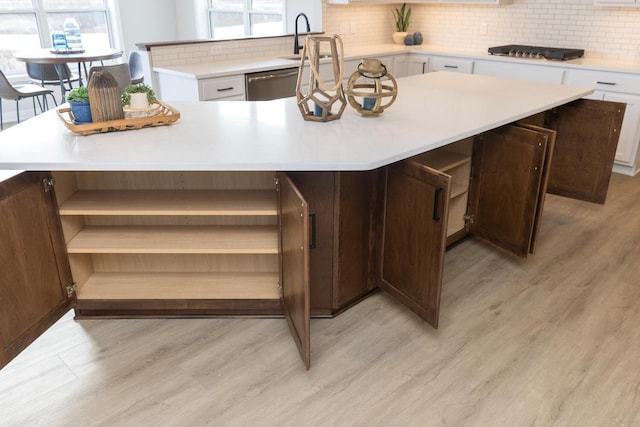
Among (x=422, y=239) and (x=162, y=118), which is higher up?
(x=162, y=118)

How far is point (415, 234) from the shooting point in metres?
2.17

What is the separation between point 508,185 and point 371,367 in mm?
1291

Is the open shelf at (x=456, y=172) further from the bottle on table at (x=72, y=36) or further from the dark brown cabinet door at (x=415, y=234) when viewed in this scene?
the bottle on table at (x=72, y=36)

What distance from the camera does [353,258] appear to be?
237cm

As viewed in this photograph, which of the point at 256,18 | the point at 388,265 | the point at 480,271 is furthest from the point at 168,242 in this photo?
the point at 256,18

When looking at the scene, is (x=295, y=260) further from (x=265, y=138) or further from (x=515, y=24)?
(x=515, y=24)

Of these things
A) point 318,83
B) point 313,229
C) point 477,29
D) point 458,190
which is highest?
point 477,29

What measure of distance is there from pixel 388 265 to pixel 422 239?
0.30 meters

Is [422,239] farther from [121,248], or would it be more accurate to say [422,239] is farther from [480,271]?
[121,248]

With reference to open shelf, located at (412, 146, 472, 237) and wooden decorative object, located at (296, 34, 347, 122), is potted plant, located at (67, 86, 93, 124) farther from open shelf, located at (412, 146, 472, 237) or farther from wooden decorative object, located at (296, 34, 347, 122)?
open shelf, located at (412, 146, 472, 237)

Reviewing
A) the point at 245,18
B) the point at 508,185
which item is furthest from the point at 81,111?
the point at 245,18

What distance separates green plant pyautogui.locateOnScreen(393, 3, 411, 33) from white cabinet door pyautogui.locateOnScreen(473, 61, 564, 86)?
1.24 metres

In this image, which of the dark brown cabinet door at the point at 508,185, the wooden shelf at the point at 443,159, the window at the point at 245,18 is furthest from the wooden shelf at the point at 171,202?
the window at the point at 245,18

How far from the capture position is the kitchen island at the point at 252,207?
1929mm
